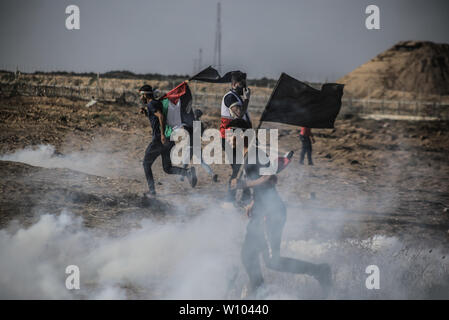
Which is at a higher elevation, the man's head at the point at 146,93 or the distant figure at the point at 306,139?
the man's head at the point at 146,93

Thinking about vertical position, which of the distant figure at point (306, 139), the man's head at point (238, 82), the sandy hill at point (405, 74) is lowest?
the distant figure at point (306, 139)

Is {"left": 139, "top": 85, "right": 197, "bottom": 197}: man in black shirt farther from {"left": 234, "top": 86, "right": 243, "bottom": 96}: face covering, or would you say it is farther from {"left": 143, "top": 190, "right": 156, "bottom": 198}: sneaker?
{"left": 234, "top": 86, "right": 243, "bottom": 96}: face covering

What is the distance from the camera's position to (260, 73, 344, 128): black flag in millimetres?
3973

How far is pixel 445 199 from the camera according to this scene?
27.3 ft

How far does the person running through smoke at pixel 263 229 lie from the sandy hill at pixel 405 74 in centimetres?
5065

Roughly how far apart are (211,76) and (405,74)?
192ft

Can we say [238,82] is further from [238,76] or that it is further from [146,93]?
[146,93]

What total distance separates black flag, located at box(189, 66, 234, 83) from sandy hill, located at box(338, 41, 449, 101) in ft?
158

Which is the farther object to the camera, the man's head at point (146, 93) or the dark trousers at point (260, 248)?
the man's head at point (146, 93)

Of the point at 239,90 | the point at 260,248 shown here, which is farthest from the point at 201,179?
the point at 260,248

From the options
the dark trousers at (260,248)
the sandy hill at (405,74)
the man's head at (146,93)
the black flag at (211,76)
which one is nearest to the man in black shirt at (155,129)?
the man's head at (146,93)

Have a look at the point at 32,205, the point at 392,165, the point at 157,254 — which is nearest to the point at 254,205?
the point at 157,254

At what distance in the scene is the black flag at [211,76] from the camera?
20.8ft

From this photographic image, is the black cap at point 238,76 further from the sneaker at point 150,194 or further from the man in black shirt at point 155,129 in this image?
the sneaker at point 150,194
